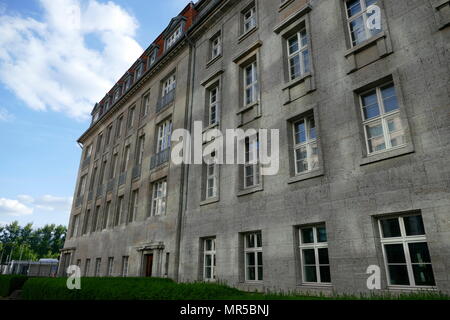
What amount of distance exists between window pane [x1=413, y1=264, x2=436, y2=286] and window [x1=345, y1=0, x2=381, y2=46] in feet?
22.3

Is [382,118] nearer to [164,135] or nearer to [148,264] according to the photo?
[164,135]

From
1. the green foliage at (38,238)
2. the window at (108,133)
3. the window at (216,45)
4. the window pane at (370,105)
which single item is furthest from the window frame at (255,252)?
the green foliage at (38,238)

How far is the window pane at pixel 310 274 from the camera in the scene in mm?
8963

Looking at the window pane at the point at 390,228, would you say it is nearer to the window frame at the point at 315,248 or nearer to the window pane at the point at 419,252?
the window pane at the point at 419,252

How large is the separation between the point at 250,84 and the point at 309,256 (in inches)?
309

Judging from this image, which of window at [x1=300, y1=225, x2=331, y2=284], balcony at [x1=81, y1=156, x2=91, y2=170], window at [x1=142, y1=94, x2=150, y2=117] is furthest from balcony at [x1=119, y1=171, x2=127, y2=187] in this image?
window at [x1=300, y1=225, x2=331, y2=284]

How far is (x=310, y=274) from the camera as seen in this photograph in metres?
9.09

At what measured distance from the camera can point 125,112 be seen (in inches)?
989

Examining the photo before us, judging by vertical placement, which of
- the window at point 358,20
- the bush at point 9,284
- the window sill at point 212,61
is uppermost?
the window sill at point 212,61

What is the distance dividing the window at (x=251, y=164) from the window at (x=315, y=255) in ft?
9.94

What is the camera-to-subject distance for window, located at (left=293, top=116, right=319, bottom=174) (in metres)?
9.99

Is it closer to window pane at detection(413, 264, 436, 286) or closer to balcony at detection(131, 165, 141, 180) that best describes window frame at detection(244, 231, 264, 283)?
window pane at detection(413, 264, 436, 286)

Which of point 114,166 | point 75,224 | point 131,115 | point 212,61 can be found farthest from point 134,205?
point 75,224

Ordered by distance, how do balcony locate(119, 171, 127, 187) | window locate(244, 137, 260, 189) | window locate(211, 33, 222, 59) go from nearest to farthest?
window locate(244, 137, 260, 189), window locate(211, 33, 222, 59), balcony locate(119, 171, 127, 187)
